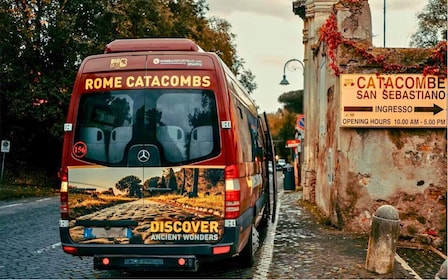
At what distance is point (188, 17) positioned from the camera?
33969mm

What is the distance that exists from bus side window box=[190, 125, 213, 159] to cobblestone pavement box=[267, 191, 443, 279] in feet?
7.06

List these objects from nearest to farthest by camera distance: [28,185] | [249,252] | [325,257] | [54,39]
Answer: [249,252]
[325,257]
[54,39]
[28,185]

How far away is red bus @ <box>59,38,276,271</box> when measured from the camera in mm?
7227

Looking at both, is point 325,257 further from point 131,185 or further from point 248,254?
point 131,185

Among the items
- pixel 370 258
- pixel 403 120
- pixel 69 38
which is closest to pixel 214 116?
pixel 370 258

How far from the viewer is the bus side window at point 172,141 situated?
728 centimetres

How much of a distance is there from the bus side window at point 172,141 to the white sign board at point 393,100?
17.9 ft

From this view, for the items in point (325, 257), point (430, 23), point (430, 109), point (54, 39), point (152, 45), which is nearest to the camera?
point (152, 45)

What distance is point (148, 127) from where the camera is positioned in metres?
7.35

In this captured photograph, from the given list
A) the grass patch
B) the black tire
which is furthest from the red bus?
the grass patch

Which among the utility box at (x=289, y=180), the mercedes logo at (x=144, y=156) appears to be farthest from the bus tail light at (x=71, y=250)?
the utility box at (x=289, y=180)

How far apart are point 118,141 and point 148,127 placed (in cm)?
38

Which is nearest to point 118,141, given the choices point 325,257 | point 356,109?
point 325,257

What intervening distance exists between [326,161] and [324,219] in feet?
4.45
